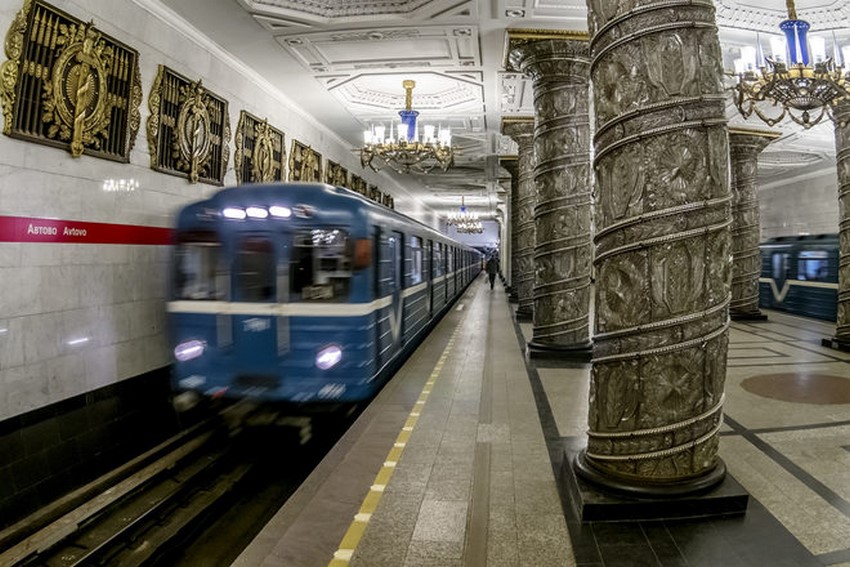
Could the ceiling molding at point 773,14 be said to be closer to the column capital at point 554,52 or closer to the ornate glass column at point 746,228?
the column capital at point 554,52

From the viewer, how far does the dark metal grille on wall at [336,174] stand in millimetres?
14219

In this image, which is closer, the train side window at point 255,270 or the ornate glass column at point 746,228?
the train side window at point 255,270

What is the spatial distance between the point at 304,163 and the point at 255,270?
8177 millimetres

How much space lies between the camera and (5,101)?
473 cm

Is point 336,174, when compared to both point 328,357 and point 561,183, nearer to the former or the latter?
point 561,183

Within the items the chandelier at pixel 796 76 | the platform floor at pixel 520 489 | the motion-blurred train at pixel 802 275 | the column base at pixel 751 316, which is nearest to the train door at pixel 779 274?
the motion-blurred train at pixel 802 275

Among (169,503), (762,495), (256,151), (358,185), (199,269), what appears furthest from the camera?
(358,185)

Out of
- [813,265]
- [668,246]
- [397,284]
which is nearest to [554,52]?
[397,284]

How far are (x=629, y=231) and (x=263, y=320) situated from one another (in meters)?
3.47

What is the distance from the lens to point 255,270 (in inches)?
191

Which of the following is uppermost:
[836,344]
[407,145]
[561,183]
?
[407,145]

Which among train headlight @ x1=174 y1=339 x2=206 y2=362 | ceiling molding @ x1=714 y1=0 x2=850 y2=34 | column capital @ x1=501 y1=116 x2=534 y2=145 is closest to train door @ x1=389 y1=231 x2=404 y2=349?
train headlight @ x1=174 y1=339 x2=206 y2=362

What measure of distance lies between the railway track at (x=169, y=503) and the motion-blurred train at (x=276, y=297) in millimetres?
627

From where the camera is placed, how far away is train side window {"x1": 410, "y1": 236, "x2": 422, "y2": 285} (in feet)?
25.6
